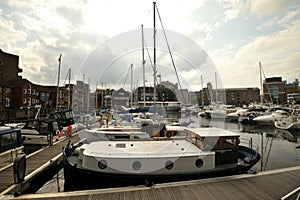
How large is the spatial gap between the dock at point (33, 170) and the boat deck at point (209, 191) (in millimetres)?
1208

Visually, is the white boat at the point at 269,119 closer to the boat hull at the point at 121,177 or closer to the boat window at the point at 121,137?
the boat hull at the point at 121,177

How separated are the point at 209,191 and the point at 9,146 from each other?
388 inches

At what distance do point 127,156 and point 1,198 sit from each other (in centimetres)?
416

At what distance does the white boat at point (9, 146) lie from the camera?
8398 mm

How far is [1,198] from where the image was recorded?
17.1ft

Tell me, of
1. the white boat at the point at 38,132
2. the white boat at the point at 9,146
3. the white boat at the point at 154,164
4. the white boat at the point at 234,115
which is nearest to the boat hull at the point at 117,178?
the white boat at the point at 154,164

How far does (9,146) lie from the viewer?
8.85 meters

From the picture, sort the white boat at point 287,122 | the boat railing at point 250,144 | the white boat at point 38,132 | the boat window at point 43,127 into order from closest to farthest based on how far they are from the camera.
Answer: the boat railing at point 250,144
the white boat at point 38,132
the boat window at point 43,127
the white boat at point 287,122

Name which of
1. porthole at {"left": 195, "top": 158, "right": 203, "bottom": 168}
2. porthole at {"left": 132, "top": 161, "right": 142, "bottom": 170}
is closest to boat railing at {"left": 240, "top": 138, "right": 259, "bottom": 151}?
porthole at {"left": 195, "top": 158, "right": 203, "bottom": 168}

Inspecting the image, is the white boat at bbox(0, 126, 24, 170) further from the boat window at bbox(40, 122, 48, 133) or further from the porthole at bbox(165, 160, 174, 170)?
the porthole at bbox(165, 160, 174, 170)

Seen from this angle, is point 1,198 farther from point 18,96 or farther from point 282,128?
point 18,96

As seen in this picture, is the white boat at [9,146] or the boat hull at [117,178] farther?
the white boat at [9,146]

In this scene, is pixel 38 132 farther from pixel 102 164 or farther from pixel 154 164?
pixel 154 164

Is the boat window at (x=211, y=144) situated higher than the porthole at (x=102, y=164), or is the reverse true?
the boat window at (x=211, y=144)
